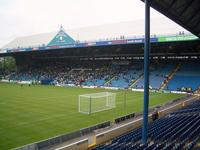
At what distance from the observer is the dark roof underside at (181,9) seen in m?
14.3

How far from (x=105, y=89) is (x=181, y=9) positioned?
3582 cm

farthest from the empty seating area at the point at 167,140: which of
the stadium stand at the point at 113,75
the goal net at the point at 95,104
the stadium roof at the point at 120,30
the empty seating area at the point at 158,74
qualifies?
the empty seating area at the point at 158,74

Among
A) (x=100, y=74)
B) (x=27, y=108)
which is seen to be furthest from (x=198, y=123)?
(x=100, y=74)

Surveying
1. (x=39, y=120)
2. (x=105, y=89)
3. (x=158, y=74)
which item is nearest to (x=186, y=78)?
(x=158, y=74)

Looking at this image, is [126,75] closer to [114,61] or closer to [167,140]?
[114,61]

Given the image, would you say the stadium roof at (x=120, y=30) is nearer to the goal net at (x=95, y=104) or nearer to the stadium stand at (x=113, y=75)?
the stadium stand at (x=113, y=75)

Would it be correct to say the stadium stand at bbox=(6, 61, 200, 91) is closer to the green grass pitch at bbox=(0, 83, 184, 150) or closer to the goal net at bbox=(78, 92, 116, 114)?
the goal net at bbox=(78, 92, 116, 114)

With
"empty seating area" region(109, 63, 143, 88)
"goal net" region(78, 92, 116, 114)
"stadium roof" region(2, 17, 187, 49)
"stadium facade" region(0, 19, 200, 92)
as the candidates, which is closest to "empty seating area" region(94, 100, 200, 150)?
"goal net" region(78, 92, 116, 114)

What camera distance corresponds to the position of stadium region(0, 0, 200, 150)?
46.9 ft

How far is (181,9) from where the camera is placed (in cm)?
1589

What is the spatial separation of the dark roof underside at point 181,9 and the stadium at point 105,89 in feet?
0.20

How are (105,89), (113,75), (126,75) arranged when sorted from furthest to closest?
1. (113,75)
2. (126,75)
3. (105,89)

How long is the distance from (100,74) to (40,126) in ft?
144

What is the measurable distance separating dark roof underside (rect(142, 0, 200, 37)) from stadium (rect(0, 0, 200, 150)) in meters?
0.06
